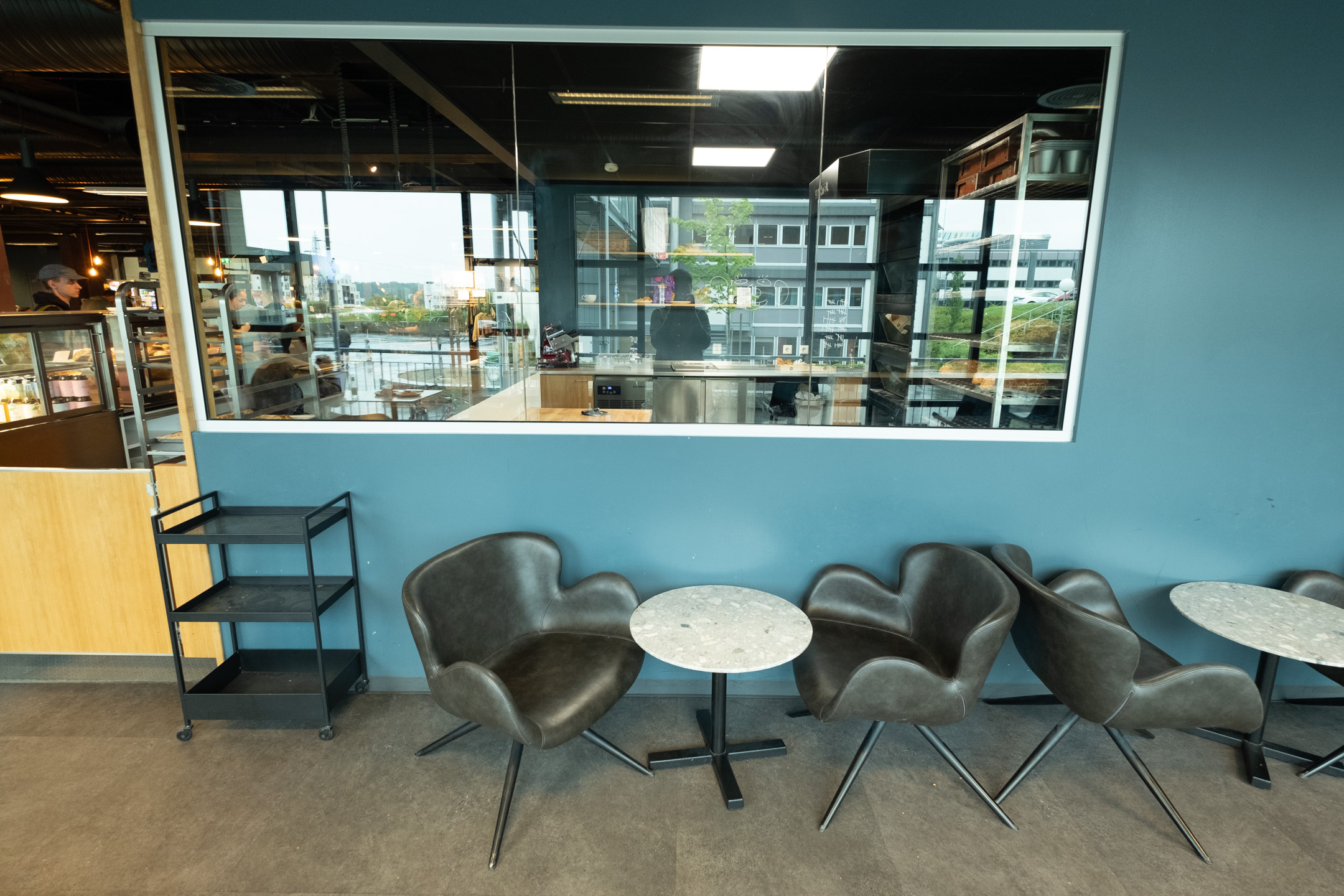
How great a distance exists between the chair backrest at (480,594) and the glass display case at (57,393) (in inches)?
130

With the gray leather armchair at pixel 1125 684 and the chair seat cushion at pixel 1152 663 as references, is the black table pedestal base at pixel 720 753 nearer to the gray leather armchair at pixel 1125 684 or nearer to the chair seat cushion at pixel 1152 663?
the gray leather armchair at pixel 1125 684

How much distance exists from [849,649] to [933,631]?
1.18 ft

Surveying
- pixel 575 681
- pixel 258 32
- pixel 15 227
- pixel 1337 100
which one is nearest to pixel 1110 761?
pixel 575 681

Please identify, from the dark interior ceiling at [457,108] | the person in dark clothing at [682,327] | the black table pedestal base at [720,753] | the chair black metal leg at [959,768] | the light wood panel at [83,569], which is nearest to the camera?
the chair black metal leg at [959,768]

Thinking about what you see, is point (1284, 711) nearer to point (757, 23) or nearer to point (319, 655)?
point (757, 23)

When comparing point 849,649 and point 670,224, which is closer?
point 849,649

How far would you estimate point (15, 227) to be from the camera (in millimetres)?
12398

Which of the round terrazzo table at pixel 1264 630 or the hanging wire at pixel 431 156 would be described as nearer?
the round terrazzo table at pixel 1264 630

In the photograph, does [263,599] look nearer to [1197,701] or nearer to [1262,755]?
[1197,701]

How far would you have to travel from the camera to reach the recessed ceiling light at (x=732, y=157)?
6.16 metres

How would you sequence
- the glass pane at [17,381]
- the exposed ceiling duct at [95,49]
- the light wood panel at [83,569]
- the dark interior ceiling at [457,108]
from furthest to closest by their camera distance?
the glass pane at [17,381] → the dark interior ceiling at [457,108] → the light wood panel at [83,569] → the exposed ceiling duct at [95,49]

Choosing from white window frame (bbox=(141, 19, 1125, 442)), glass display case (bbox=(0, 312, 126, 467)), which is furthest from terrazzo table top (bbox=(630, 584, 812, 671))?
glass display case (bbox=(0, 312, 126, 467))

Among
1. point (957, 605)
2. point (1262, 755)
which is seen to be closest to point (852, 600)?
point (957, 605)

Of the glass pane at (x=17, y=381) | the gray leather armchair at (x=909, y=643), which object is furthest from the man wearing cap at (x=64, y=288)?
the gray leather armchair at (x=909, y=643)
